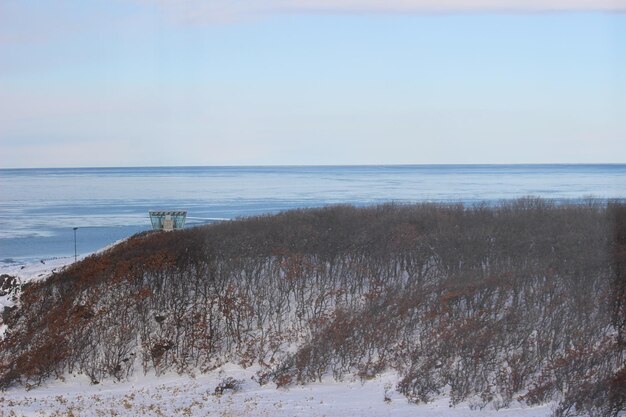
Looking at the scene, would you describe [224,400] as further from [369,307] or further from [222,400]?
[369,307]

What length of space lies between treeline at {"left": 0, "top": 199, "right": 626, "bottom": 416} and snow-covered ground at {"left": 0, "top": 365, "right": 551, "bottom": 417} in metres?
0.34

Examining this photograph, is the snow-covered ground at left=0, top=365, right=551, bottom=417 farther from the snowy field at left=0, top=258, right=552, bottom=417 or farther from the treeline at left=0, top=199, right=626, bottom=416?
the treeline at left=0, top=199, right=626, bottom=416

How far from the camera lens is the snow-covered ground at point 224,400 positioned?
14.4 m

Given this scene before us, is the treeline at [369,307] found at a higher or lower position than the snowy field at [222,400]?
higher

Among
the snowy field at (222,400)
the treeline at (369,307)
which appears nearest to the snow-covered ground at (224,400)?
the snowy field at (222,400)

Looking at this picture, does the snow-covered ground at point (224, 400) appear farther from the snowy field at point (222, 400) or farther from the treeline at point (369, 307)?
the treeline at point (369, 307)

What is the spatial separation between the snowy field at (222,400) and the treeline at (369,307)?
30 centimetres

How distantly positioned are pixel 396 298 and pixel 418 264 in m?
1.80

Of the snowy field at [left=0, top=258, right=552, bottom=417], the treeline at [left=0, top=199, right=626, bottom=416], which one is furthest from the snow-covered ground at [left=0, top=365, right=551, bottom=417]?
the treeline at [left=0, top=199, right=626, bottom=416]

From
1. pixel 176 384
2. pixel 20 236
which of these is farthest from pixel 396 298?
pixel 20 236

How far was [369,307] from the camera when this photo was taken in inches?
712

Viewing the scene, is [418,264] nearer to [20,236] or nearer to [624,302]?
[624,302]

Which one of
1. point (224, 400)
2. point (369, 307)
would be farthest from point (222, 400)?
point (369, 307)

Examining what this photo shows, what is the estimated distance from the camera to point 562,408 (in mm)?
13695
